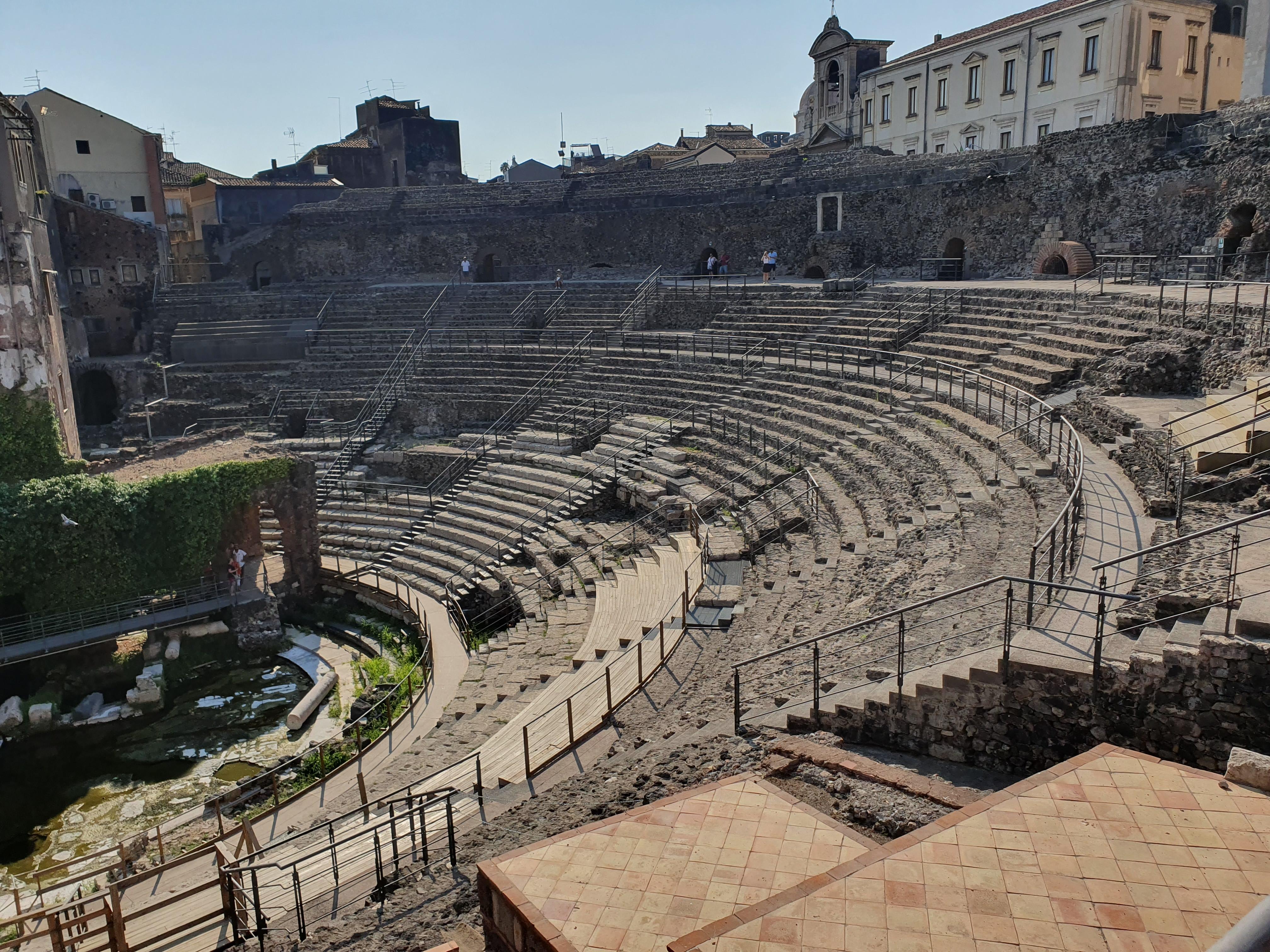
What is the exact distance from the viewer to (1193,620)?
22.2ft

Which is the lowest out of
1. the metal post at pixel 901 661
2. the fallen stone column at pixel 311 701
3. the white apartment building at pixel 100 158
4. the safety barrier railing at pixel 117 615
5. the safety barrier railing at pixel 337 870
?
the fallen stone column at pixel 311 701

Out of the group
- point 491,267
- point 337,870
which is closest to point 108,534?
point 337,870

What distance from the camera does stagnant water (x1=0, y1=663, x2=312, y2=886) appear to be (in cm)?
1202

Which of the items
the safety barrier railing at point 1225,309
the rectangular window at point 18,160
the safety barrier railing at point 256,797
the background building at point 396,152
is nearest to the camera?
the safety barrier railing at point 256,797

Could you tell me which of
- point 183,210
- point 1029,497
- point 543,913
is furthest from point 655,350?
point 183,210

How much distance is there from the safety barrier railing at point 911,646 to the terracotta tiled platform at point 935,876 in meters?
1.10

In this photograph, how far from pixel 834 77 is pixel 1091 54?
581 inches

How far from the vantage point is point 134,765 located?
13.7m

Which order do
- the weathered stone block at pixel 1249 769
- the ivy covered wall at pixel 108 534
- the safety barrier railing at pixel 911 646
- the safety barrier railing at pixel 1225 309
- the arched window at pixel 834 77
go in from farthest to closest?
1. the arched window at pixel 834 77
2. the ivy covered wall at pixel 108 534
3. the safety barrier railing at pixel 1225 309
4. the safety barrier railing at pixel 911 646
5. the weathered stone block at pixel 1249 769

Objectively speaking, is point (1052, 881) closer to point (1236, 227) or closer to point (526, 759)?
point (526, 759)

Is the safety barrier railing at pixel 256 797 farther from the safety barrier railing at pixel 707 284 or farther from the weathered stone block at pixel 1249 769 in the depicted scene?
the safety barrier railing at pixel 707 284

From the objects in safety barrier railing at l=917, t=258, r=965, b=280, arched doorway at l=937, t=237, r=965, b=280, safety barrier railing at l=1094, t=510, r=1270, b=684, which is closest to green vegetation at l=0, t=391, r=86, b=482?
safety barrier railing at l=1094, t=510, r=1270, b=684

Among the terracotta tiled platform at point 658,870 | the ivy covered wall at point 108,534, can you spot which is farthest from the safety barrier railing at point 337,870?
the ivy covered wall at point 108,534

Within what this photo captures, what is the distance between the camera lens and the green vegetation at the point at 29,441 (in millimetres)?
18359
